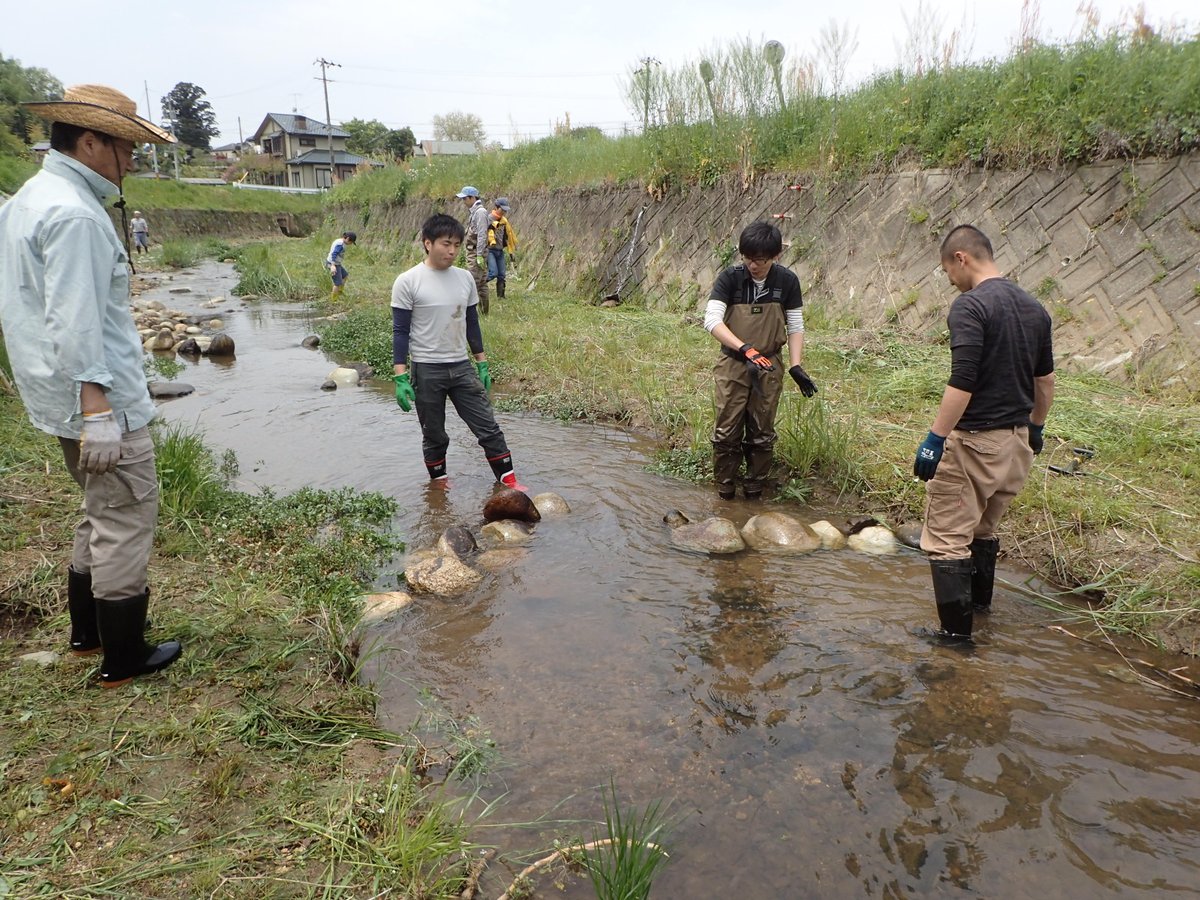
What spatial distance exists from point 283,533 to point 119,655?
1.68m

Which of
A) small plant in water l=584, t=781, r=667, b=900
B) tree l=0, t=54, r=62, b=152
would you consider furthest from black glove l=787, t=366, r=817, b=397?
tree l=0, t=54, r=62, b=152

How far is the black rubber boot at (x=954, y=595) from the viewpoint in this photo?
11.1 feet

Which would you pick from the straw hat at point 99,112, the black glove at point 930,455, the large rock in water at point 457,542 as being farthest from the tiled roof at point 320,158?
the black glove at point 930,455

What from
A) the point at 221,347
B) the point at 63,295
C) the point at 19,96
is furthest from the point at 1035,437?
the point at 19,96

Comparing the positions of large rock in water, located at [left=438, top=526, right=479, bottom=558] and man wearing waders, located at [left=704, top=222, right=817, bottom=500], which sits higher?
man wearing waders, located at [left=704, top=222, right=817, bottom=500]

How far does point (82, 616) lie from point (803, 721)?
300 centimetres

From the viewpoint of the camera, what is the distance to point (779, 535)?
4.61 metres

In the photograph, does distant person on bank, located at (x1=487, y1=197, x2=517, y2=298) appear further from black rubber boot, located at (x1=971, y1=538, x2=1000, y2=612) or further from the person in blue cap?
black rubber boot, located at (x1=971, y1=538, x2=1000, y2=612)

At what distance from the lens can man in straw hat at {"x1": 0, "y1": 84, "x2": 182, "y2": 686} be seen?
7.90 feet

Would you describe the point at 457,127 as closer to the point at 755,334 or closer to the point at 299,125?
the point at 299,125

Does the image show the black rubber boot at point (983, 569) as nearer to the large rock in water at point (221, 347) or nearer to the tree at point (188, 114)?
the large rock in water at point (221, 347)

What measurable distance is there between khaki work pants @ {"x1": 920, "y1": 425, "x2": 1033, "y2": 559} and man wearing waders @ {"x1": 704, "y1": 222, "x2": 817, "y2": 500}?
147 cm

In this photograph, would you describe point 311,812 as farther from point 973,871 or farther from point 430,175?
point 430,175

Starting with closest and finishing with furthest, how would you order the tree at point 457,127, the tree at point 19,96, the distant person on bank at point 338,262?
the distant person on bank at point 338,262 < the tree at point 19,96 < the tree at point 457,127
